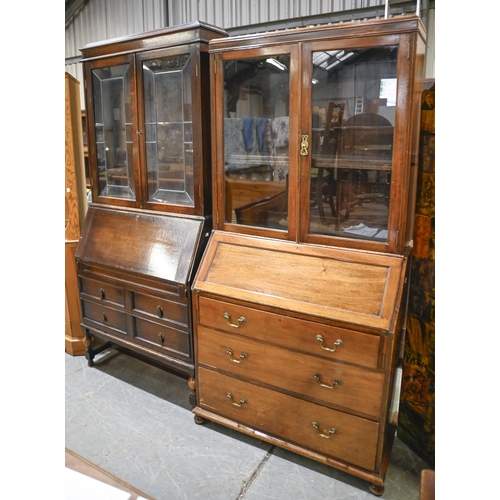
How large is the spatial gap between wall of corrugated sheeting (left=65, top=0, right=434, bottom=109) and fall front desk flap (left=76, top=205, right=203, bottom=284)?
199 centimetres

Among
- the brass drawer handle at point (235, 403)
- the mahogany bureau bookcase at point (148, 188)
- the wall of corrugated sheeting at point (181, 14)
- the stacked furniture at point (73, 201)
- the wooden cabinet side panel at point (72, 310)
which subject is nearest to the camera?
the brass drawer handle at point (235, 403)

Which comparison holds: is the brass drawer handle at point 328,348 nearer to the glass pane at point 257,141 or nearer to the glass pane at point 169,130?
the glass pane at point 257,141

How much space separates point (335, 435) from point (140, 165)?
171 cm

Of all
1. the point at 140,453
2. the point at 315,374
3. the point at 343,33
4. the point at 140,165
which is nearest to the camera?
the point at 343,33

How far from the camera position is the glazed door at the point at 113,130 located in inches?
95.7

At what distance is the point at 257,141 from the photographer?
2.08 metres

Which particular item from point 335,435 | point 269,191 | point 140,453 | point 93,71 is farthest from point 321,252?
point 93,71

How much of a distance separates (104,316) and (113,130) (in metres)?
1.13

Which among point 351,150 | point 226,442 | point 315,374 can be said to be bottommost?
point 226,442

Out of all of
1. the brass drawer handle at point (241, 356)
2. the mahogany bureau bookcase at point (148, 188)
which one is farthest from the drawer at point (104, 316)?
the brass drawer handle at point (241, 356)

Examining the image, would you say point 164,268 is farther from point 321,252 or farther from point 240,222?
point 321,252

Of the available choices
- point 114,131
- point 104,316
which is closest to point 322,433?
point 104,316

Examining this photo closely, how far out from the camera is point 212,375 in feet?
7.04

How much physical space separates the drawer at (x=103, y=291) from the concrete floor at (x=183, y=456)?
52 cm
